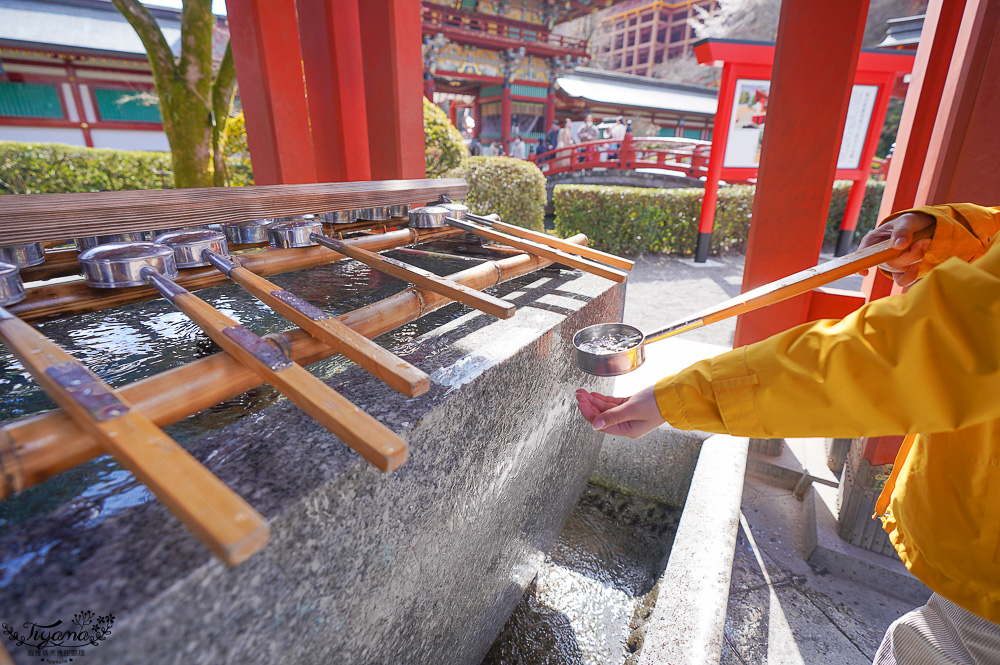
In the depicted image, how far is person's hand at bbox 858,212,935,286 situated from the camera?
1.25 metres

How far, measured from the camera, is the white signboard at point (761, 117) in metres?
6.41

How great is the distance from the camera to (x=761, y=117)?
21.7 feet

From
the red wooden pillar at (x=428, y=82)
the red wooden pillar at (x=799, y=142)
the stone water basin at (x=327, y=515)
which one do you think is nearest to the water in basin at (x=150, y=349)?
the stone water basin at (x=327, y=515)

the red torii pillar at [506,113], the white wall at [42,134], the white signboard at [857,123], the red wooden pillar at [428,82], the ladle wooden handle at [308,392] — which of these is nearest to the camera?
the ladle wooden handle at [308,392]

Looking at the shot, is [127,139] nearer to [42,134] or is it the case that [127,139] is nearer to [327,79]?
[42,134]

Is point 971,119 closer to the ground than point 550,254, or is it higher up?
higher up

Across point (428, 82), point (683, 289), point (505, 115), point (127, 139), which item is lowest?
point (683, 289)

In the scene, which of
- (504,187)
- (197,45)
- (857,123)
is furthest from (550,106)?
(197,45)

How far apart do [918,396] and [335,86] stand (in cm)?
451

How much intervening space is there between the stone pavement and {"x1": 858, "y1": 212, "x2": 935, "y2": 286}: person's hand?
140 centimetres

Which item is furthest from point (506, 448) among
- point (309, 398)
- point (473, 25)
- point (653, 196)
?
point (473, 25)

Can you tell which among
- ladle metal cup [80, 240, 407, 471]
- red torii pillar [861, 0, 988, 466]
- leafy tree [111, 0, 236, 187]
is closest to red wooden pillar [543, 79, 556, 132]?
leafy tree [111, 0, 236, 187]

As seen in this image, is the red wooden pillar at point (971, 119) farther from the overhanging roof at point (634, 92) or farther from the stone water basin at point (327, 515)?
the overhanging roof at point (634, 92)

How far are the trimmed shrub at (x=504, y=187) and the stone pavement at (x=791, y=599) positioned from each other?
224 inches
